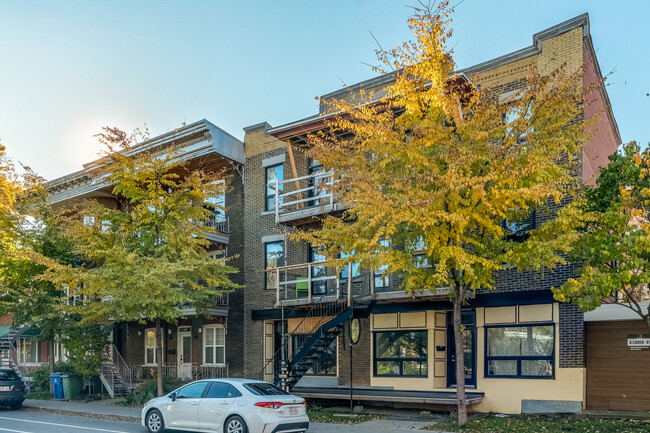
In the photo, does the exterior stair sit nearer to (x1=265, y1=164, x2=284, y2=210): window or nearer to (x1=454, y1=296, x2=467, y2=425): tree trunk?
(x1=454, y1=296, x2=467, y2=425): tree trunk

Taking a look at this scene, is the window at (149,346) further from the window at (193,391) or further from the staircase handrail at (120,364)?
the window at (193,391)

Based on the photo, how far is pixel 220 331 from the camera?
2481 cm

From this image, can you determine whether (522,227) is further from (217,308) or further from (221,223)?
(221,223)

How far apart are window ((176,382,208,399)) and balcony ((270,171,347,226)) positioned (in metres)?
6.35

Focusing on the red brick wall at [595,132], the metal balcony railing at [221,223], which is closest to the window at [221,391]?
the red brick wall at [595,132]

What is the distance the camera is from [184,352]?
2605cm

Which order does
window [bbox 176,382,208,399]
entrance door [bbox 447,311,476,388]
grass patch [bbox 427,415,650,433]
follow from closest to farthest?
grass patch [bbox 427,415,650,433]
window [bbox 176,382,208,399]
entrance door [bbox 447,311,476,388]

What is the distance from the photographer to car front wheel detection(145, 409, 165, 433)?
1482cm

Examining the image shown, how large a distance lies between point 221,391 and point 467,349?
806 centimetres

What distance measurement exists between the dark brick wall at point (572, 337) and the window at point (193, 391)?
30.5ft

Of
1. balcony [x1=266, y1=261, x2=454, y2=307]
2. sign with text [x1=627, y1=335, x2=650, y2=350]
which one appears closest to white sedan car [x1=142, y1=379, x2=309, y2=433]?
balcony [x1=266, y1=261, x2=454, y2=307]

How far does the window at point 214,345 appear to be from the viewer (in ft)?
80.8

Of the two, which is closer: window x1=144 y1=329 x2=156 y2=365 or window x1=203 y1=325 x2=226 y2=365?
window x1=203 y1=325 x2=226 y2=365

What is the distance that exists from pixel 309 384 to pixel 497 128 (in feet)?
38.6
